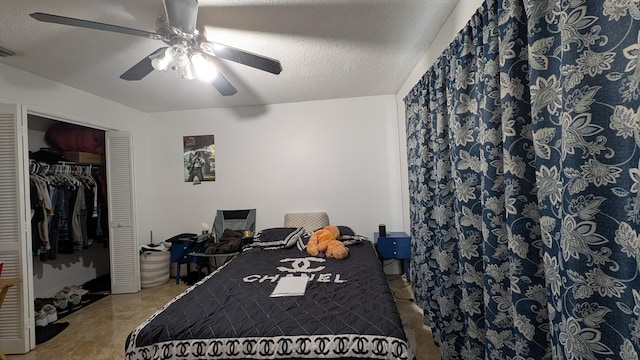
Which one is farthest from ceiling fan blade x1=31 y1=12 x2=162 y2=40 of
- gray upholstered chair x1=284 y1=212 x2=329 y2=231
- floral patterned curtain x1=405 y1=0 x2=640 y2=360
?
gray upholstered chair x1=284 y1=212 x2=329 y2=231

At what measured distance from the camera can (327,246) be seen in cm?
292

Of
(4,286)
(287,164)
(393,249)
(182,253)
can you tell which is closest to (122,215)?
(182,253)

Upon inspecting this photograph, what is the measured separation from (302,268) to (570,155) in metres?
2.11

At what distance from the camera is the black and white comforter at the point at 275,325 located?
1.42m

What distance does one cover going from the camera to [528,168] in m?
1.10

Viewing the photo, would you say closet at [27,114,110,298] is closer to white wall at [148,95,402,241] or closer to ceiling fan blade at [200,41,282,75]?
white wall at [148,95,402,241]

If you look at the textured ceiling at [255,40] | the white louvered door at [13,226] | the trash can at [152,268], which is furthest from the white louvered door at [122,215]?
the white louvered door at [13,226]

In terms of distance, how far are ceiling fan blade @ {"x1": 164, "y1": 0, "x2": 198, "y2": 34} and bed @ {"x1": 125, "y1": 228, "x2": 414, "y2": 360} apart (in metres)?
1.73

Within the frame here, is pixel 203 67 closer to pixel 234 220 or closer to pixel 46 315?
pixel 234 220

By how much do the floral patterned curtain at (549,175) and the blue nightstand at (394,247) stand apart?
1.51 meters

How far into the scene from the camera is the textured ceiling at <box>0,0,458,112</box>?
177cm

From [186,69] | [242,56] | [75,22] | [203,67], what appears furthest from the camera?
[203,67]

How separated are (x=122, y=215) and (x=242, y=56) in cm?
307

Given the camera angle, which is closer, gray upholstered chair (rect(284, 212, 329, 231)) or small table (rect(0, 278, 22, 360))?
small table (rect(0, 278, 22, 360))
